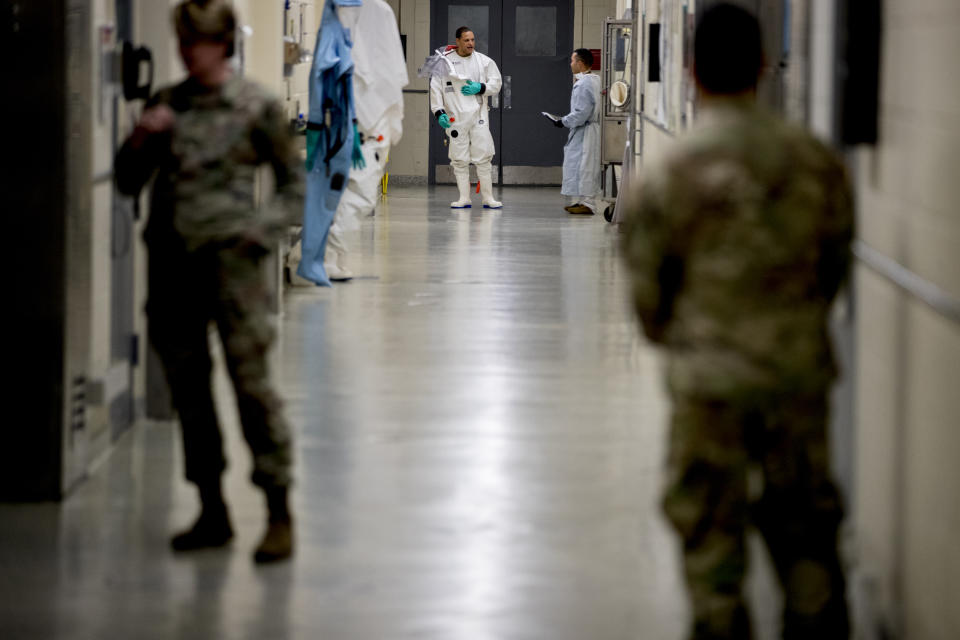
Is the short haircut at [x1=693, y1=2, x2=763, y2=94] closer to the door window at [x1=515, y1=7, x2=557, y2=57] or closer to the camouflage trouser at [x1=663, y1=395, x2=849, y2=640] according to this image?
the camouflage trouser at [x1=663, y1=395, x2=849, y2=640]

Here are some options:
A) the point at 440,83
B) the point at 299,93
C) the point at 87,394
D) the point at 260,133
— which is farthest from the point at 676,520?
the point at 440,83

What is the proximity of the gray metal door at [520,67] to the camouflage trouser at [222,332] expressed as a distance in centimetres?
1442

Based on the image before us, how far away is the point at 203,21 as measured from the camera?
3.93 metres

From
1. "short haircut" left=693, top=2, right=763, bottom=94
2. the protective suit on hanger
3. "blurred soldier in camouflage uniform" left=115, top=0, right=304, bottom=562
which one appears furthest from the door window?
"short haircut" left=693, top=2, right=763, bottom=94

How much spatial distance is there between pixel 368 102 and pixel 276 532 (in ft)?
19.5

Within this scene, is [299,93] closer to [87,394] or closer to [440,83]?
[440,83]

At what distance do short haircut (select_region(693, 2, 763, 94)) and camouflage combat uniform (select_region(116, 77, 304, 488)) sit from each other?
1.49 meters

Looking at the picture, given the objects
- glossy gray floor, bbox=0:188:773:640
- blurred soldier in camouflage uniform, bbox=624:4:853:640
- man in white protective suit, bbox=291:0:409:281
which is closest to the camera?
blurred soldier in camouflage uniform, bbox=624:4:853:640

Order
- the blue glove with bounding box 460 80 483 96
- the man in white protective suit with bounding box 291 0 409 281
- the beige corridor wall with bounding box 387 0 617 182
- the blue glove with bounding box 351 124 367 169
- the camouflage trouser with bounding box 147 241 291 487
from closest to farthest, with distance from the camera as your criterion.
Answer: the camouflage trouser with bounding box 147 241 291 487 → the blue glove with bounding box 351 124 367 169 → the man in white protective suit with bounding box 291 0 409 281 → the blue glove with bounding box 460 80 483 96 → the beige corridor wall with bounding box 387 0 617 182

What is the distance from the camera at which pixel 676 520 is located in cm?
274

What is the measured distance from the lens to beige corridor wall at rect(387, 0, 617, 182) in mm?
18297

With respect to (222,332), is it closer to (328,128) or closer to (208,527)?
(208,527)

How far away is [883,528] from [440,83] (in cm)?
1155

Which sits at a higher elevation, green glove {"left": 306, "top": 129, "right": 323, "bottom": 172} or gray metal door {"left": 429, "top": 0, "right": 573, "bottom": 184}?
gray metal door {"left": 429, "top": 0, "right": 573, "bottom": 184}
